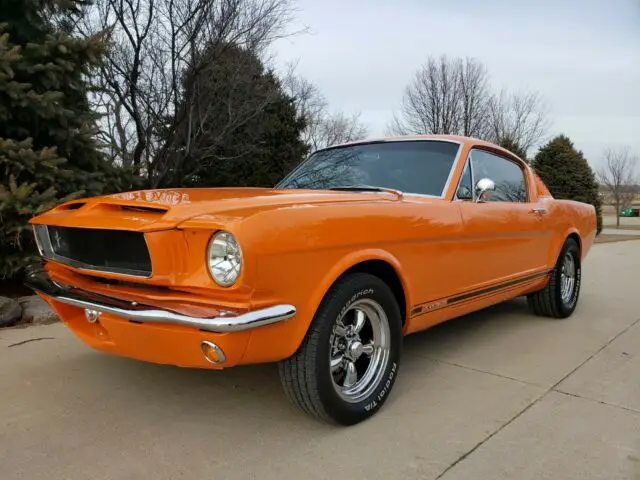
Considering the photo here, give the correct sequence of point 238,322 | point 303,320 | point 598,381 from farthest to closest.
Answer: point 598,381 → point 303,320 → point 238,322

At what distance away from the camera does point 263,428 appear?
2.67m

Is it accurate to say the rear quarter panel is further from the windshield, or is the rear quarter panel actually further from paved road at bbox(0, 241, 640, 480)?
the windshield

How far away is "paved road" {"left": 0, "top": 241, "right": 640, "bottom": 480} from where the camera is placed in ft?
7.58

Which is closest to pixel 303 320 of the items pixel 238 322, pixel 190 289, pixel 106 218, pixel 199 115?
pixel 238 322

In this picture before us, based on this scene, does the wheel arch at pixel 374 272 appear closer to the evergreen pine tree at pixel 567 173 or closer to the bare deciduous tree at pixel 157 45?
the bare deciduous tree at pixel 157 45

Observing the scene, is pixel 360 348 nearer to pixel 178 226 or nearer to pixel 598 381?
pixel 178 226

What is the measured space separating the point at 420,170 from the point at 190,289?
2.04 metres

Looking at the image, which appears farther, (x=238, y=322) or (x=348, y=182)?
(x=348, y=182)

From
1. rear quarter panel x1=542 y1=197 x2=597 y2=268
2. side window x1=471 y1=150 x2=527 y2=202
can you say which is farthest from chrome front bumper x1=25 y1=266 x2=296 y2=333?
rear quarter panel x1=542 y1=197 x2=597 y2=268

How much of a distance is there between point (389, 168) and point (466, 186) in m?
0.56

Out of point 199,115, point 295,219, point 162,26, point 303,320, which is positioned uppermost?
point 162,26

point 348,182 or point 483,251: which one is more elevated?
point 348,182

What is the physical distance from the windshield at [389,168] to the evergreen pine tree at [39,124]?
259 cm

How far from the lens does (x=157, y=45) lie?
8758mm
